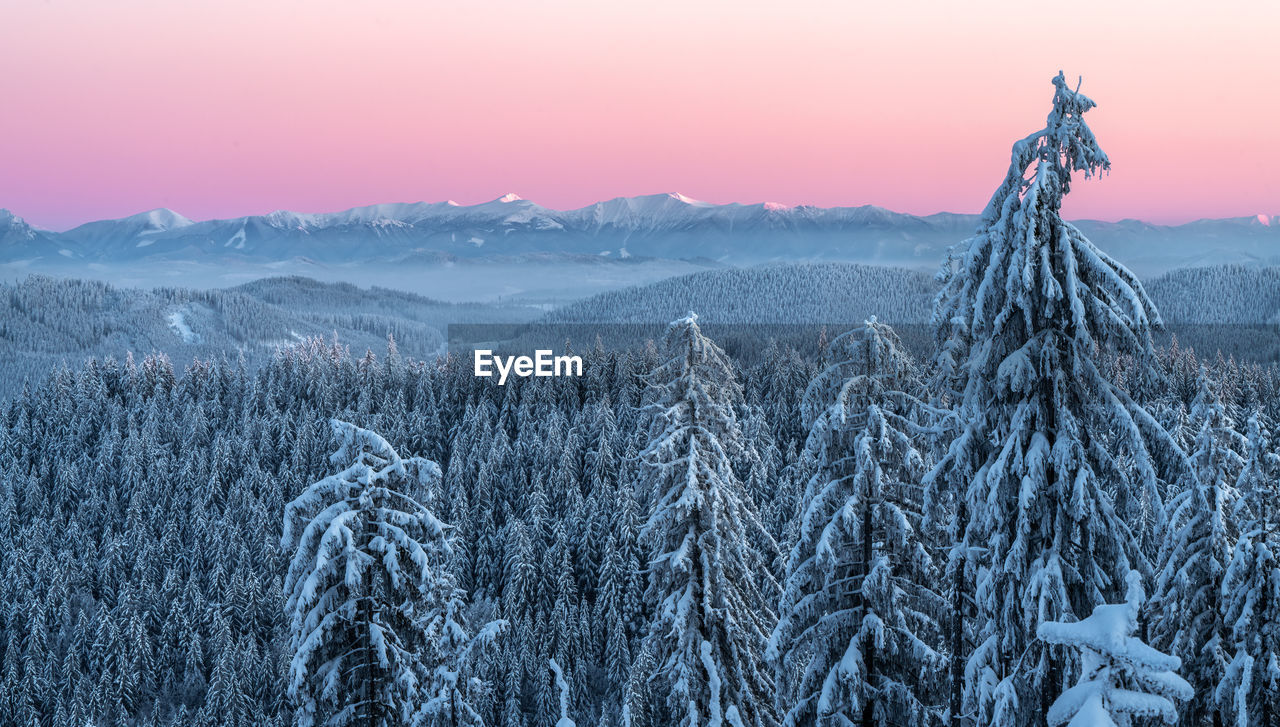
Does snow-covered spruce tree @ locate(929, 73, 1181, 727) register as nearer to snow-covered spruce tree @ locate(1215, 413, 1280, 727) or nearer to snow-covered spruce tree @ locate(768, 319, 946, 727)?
snow-covered spruce tree @ locate(768, 319, 946, 727)

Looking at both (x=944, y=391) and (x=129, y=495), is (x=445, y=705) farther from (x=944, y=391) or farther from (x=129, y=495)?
(x=129, y=495)

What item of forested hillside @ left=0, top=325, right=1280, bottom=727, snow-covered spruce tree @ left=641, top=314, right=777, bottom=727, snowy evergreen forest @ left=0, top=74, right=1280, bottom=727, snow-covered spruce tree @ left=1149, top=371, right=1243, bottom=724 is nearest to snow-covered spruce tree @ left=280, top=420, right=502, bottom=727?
snowy evergreen forest @ left=0, top=74, right=1280, bottom=727

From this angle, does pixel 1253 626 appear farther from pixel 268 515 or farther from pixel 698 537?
pixel 268 515

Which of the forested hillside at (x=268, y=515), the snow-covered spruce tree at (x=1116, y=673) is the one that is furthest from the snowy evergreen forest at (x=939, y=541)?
the forested hillside at (x=268, y=515)

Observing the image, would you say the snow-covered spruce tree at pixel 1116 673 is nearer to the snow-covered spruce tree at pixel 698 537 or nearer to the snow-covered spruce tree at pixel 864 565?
the snow-covered spruce tree at pixel 864 565

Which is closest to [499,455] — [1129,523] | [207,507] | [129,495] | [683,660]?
[207,507]
